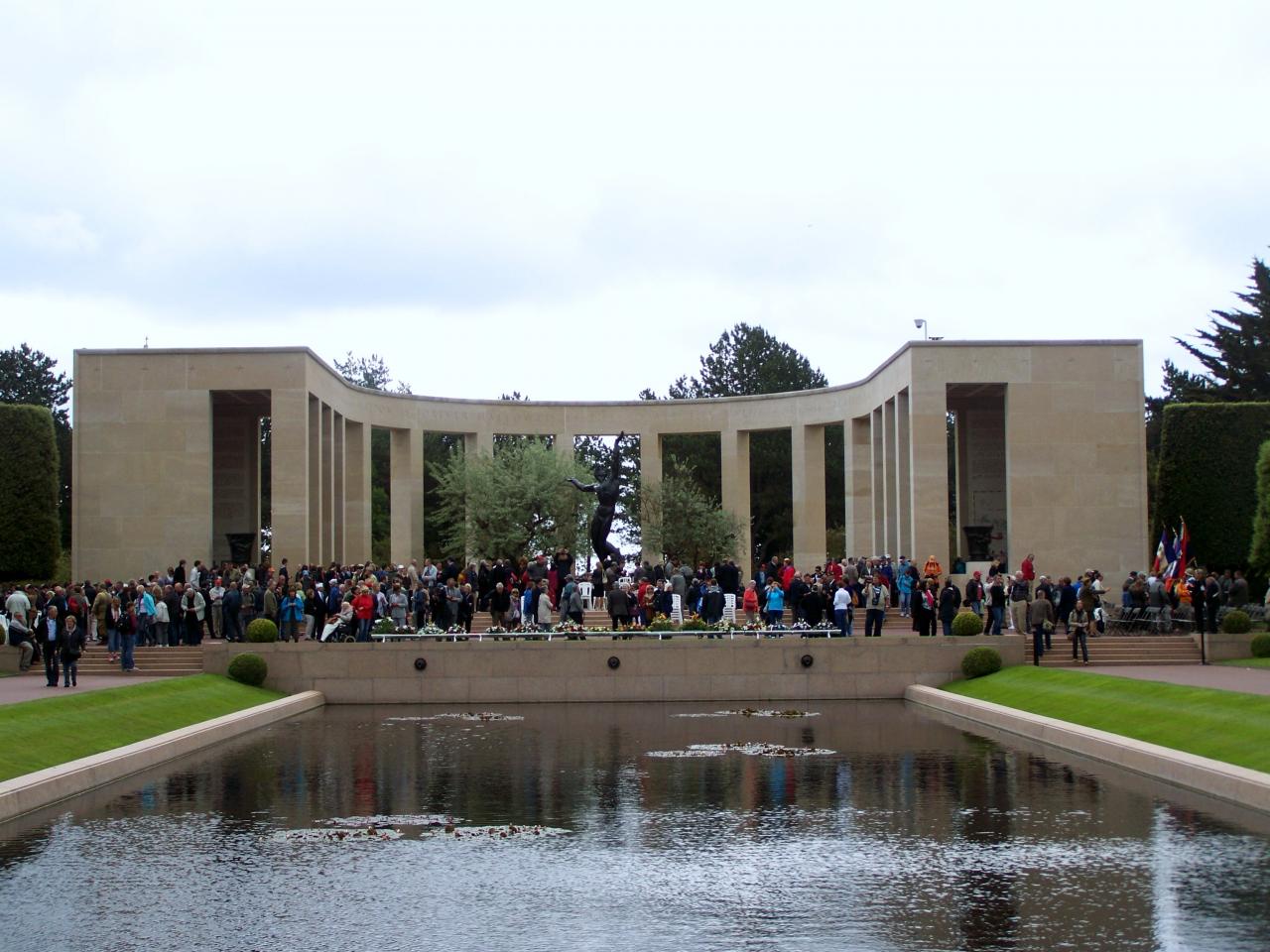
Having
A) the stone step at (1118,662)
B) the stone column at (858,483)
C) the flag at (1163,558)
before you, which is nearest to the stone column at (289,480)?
the stone column at (858,483)

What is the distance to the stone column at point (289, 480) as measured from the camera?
1662 inches

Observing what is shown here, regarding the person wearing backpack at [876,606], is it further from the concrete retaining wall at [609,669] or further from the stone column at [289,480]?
the stone column at [289,480]

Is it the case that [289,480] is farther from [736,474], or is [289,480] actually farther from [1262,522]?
[1262,522]

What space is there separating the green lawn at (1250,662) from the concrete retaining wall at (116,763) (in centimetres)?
1816

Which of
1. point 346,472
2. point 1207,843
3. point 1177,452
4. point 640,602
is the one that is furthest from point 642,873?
point 346,472

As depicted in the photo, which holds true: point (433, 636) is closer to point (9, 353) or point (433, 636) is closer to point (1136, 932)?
point (1136, 932)

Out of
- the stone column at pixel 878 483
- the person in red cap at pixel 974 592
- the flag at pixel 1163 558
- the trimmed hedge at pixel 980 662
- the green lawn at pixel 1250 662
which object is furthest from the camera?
A: the stone column at pixel 878 483

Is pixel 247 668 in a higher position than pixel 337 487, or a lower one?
lower

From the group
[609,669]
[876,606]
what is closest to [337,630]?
[609,669]

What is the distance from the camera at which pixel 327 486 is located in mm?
48688

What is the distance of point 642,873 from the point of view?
37.5 feet

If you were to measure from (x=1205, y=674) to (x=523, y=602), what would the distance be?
1407cm

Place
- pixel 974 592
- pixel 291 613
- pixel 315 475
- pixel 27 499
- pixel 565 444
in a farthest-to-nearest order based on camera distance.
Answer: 1. pixel 565 444
2. pixel 315 475
3. pixel 27 499
4. pixel 974 592
5. pixel 291 613

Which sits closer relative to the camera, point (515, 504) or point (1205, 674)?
point (1205, 674)
